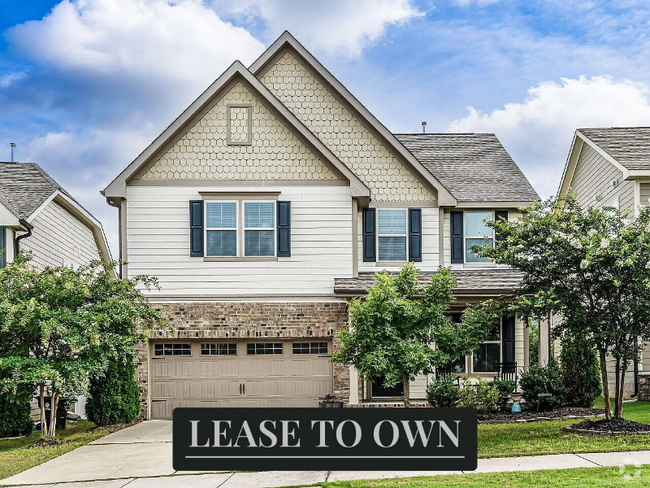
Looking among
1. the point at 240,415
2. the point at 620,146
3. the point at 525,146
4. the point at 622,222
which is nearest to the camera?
the point at 240,415

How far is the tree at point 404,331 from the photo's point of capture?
1406 cm

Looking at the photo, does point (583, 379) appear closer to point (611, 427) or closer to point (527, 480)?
point (611, 427)

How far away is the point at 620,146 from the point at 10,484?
59.3ft

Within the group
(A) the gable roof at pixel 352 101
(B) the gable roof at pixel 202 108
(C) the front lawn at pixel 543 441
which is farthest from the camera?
(A) the gable roof at pixel 352 101

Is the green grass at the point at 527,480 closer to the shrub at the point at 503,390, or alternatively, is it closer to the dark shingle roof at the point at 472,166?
the shrub at the point at 503,390

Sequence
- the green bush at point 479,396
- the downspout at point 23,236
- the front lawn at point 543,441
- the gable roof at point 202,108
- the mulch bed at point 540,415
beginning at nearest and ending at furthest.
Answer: the front lawn at point 543,441, the mulch bed at point 540,415, the green bush at point 479,396, the downspout at point 23,236, the gable roof at point 202,108

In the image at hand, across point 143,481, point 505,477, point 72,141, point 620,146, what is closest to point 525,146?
point 620,146

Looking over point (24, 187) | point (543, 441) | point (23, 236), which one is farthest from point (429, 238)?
point (24, 187)

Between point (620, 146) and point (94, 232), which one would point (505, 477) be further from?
point (94, 232)

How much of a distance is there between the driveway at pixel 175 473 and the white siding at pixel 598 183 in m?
10.7

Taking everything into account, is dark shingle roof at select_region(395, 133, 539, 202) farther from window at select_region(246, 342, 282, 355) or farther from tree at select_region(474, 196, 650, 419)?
window at select_region(246, 342, 282, 355)

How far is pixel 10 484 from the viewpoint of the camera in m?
10.5

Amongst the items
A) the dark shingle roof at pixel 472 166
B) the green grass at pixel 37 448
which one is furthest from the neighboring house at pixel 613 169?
the green grass at pixel 37 448

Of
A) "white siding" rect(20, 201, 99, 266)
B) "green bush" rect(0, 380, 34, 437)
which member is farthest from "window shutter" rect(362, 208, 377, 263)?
"green bush" rect(0, 380, 34, 437)
